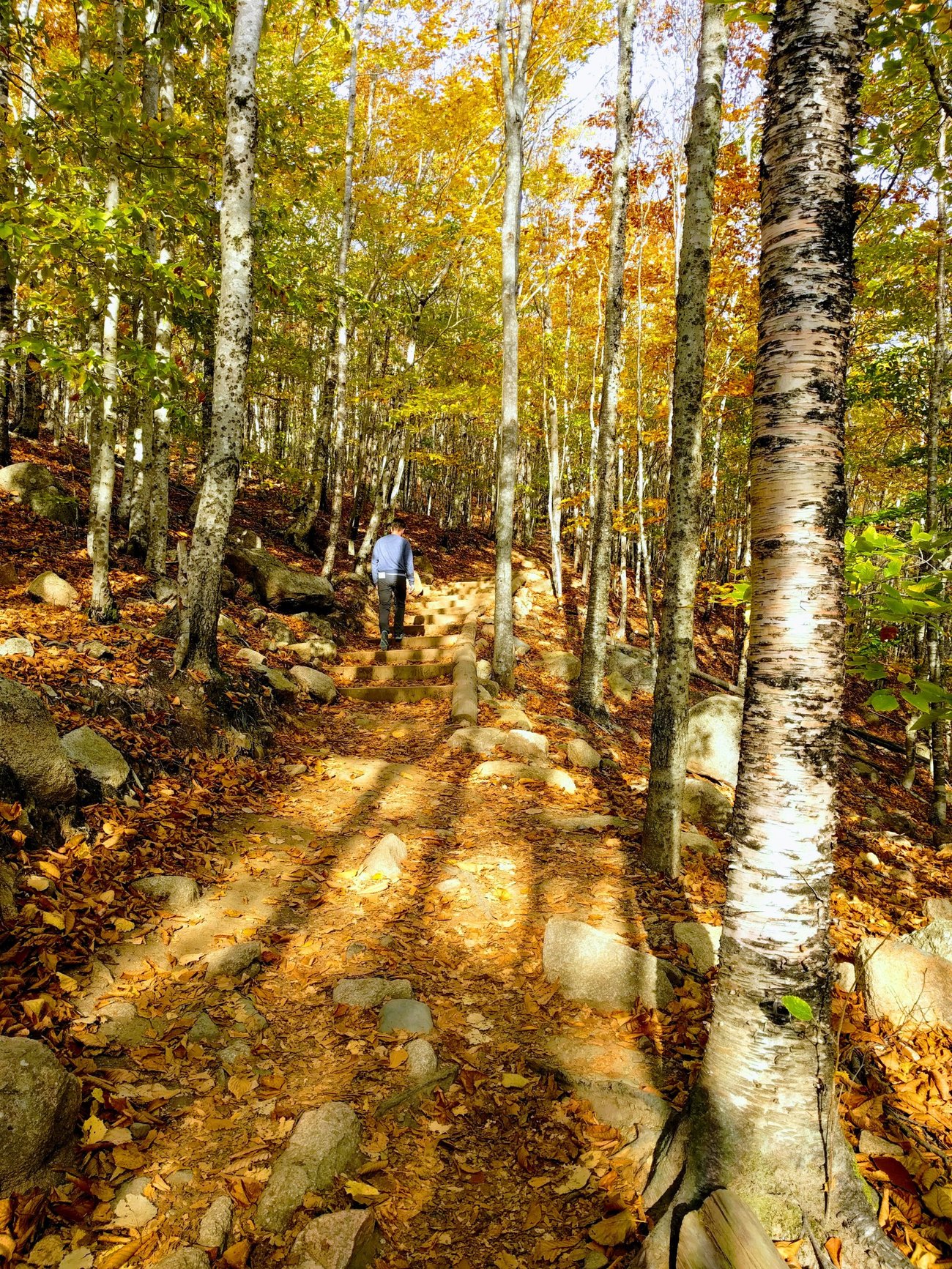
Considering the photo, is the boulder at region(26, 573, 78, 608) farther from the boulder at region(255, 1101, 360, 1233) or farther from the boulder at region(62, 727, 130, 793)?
the boulder at region(255, 1101, 360, 1233)

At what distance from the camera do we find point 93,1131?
7.36 ft

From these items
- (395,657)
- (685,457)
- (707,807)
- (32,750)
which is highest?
(685,457)

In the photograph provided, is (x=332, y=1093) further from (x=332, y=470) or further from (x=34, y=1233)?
(x=332, y=470)

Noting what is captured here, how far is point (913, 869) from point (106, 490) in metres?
10.4

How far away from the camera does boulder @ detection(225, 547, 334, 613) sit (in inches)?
445

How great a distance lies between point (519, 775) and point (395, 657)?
471 cm

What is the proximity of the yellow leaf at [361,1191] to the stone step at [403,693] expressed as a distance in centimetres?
730

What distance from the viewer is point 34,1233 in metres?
1.90

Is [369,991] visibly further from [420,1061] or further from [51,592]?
[51,592]

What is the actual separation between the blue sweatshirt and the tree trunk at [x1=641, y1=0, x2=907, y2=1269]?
8.41 m

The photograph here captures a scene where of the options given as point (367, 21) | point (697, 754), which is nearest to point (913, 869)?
point (697, 754)

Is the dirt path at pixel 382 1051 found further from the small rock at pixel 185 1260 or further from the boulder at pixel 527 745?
the boulder at pixel 527 745

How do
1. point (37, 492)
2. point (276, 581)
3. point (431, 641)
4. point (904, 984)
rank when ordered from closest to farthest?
point (904, 984) → point (37, 492) → point (276, 581) → point (431, 641)

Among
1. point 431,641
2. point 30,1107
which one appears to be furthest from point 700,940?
point 431,641
